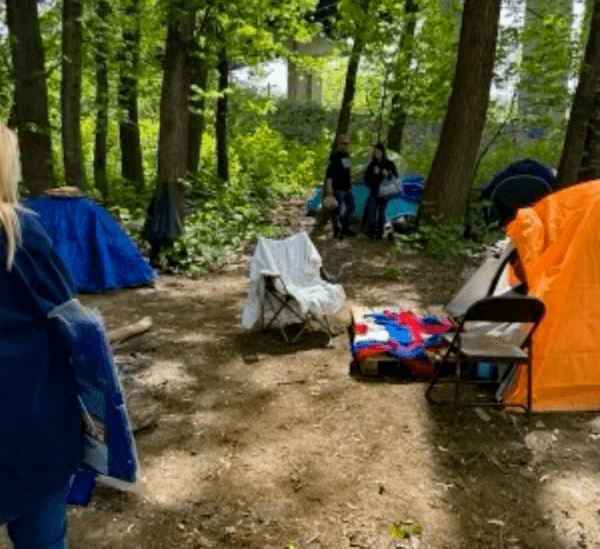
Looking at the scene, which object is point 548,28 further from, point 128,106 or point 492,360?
point 492,360

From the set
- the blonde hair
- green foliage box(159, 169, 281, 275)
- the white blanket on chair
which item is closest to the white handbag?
green foliage box(159, 169, 281, 275)

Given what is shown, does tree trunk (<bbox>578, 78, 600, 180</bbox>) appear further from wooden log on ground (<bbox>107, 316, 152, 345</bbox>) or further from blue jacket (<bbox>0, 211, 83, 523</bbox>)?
blue jacket (<bbox>0, 211, 83, 523</bbox>)

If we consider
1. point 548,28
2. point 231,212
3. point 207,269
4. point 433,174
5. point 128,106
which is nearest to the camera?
point 207,269

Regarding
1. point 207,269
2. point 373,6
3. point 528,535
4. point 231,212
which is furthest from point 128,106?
point 528,535

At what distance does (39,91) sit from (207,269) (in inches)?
151

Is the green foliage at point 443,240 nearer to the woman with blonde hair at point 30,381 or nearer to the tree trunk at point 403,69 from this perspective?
the tree trunk at point 403,69

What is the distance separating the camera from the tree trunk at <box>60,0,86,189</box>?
1019cm

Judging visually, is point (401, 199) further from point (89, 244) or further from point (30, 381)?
point (30, 381)

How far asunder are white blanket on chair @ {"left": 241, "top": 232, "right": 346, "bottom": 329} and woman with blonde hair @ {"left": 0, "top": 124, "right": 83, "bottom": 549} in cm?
483

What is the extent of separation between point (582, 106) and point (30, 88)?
980 centimetres

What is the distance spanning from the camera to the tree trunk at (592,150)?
11.0m

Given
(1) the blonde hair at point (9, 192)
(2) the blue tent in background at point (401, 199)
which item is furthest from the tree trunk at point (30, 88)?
(1) the blonde hair at point (9, 192)

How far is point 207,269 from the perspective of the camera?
10.5 metres

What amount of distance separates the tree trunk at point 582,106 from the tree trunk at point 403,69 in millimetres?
4687
